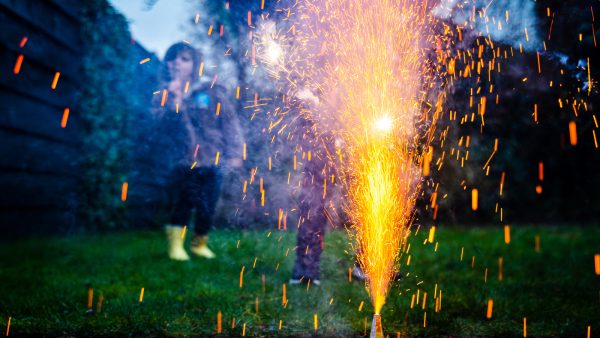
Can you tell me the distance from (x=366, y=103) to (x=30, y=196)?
4.16m

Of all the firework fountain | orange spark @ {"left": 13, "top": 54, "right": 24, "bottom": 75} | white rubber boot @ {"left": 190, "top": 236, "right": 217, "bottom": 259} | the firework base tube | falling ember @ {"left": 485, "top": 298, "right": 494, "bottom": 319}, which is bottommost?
the firework base tube

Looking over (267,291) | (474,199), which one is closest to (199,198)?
(267,291)

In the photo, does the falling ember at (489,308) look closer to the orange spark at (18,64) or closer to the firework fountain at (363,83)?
the firework fountain at (363,83)

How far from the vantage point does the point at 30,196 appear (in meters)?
5.53

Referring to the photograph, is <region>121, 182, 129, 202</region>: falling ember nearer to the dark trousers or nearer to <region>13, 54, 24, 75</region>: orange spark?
<region>13, 54, 24, 75</region>: orange spark

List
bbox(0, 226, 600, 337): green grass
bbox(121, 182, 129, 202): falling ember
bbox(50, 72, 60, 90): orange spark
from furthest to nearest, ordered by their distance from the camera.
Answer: bbox(121, 182, 129, 202): falling ember
bbox(50, 72, 60, 90): orange spark
bbox(0, 226, 600, 337): green grass

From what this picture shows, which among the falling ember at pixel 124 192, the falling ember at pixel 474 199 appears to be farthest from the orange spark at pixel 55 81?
the falling ember at pixel 474 199

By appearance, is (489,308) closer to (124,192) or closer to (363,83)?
(363,83)

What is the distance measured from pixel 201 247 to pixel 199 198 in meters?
0.47

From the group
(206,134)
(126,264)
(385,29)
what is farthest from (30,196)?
(385,29)

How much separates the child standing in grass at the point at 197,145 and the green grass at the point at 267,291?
27 centimetres

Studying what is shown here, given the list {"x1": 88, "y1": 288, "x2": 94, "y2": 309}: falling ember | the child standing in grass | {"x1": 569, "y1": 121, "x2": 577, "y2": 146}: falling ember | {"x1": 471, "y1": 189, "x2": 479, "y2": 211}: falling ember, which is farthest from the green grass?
{"x1": 471, "y1": 189, "x2": 479, "y2": 211}: falling ember

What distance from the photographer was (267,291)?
3.44 meters

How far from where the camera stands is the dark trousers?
4.71 meters
